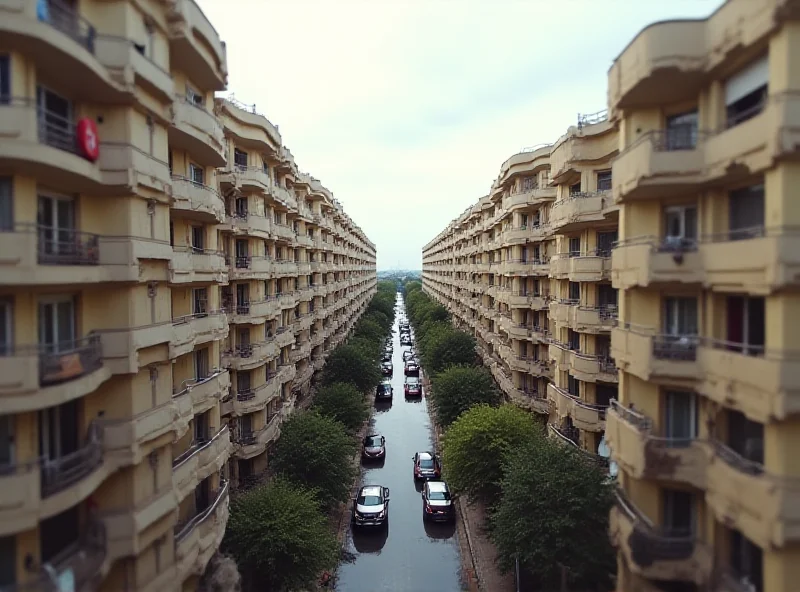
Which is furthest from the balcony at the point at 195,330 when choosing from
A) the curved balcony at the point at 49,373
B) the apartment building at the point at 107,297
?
the curved balcony at the point at 49,373

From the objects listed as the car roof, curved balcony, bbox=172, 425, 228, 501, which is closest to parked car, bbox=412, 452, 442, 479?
the car roof

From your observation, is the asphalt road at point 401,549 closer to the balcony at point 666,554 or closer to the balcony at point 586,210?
the balcony at point 666,554

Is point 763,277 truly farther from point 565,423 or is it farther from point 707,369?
point 565,423

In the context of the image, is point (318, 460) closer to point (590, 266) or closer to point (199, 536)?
point (199, 536)

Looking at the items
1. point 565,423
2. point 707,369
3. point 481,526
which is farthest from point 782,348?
point 481,526

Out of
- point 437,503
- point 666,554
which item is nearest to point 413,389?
point 437,503
